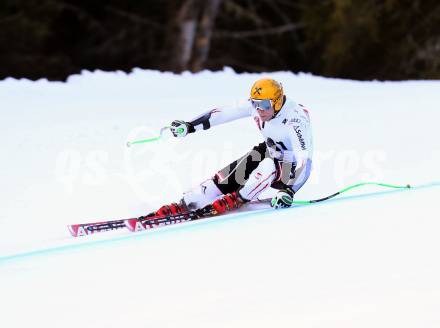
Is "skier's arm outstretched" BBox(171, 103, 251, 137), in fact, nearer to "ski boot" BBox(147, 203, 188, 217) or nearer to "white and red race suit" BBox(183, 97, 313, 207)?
"white and red race suit" BBox(183, 97, 313, 207)

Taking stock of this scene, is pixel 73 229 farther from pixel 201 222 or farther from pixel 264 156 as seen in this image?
pixel 264 156

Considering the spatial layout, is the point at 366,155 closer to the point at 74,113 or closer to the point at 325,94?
the point at 325,94

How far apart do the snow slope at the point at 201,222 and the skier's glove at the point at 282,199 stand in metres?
0.13

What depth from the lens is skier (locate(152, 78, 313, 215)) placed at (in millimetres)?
5598

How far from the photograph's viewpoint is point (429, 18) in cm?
1477

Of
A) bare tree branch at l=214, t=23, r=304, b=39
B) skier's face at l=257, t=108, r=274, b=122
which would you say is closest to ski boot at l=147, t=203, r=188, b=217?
skier's face at l=257, t=108, r=274, b=122

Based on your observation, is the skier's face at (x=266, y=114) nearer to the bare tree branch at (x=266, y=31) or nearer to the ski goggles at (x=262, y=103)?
the ski goggles at (x=262, y=103)

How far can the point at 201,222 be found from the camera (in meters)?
5.66

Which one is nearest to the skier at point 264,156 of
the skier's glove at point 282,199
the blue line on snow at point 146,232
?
the skier's glove at point 282,199

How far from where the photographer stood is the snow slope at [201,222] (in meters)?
4.05

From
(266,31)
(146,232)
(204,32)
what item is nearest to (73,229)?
(146,232)

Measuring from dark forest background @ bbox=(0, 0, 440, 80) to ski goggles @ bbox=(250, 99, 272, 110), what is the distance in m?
8.30

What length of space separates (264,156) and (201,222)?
72cm

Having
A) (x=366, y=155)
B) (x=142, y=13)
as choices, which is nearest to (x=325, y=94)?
(x=366, y=155)
